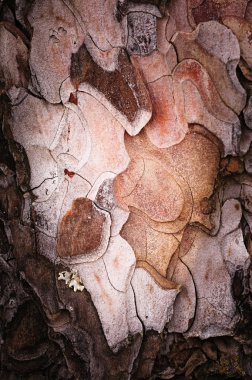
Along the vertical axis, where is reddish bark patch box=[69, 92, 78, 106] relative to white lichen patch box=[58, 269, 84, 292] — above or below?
above

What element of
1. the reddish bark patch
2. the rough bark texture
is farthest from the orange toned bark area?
the reddish bark patch

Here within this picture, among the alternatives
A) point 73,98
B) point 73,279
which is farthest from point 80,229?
point 73,98

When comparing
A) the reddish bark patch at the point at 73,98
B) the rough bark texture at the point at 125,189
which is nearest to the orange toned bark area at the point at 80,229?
the rough bark texture at the point at 125,189

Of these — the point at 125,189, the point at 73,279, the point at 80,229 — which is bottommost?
the point at 73,279

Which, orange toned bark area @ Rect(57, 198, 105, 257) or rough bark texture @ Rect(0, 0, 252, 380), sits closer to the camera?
rough bark texture @ Rect(0, 0, 252, 380)

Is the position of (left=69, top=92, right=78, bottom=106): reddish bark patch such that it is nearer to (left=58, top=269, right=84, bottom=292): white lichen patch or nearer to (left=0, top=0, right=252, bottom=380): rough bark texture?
(left=0, top=0, right=252, bottom=380): rough bark texture

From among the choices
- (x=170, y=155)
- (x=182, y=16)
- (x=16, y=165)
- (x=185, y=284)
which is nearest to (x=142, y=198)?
(x=170, y=155)

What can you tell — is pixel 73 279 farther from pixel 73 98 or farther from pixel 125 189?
pixel 73 98

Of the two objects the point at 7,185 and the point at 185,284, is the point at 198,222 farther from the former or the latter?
the point at 7,185
